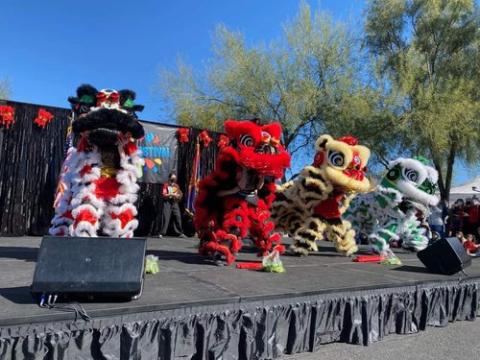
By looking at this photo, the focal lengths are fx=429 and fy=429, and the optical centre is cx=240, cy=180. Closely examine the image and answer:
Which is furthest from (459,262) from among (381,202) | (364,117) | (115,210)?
(364,117)

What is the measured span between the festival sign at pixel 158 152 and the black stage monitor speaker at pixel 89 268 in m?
5.17

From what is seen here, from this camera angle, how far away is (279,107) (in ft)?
41.3

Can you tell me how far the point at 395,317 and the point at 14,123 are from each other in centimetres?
594

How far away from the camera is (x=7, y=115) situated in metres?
6.40

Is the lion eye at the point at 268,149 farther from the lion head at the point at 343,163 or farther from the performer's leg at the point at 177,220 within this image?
the performer's leg at the point at 177,220

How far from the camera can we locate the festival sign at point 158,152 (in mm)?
7633

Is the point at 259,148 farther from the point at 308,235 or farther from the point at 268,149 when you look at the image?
the point at 308,235

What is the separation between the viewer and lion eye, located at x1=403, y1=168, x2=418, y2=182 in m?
5.80

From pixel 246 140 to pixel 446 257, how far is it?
2.26m

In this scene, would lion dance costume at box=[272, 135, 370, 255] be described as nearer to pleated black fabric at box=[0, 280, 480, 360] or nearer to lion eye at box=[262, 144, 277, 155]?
lion eye at box=[262, 144, 277, 155]

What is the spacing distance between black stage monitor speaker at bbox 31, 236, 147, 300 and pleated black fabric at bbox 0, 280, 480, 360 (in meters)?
0.19

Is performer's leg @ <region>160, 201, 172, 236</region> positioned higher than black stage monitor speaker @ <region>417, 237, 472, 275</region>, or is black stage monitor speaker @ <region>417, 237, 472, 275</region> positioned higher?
performer's leg @ <region>160, 201, 172, 236</region>

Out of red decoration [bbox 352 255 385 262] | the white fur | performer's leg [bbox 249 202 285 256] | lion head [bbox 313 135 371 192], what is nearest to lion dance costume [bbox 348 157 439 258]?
red decoration [bbox 352 255 385 262]

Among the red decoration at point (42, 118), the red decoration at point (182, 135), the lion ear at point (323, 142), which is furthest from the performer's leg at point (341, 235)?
the red decoration at point (42, 118)
